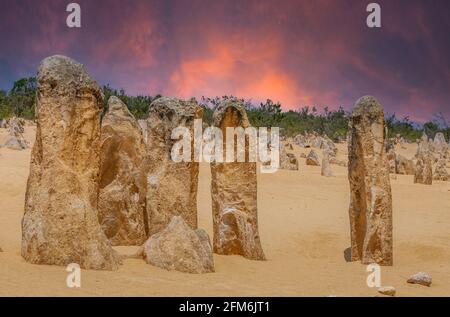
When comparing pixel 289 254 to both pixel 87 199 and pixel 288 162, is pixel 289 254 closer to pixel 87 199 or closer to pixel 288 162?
pixel 87 199

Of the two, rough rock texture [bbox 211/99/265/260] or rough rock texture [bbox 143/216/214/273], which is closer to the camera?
rough rock texture [bbox 143/216/214/273]

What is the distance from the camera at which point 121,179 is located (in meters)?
11.7

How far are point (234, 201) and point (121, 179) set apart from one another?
248cm

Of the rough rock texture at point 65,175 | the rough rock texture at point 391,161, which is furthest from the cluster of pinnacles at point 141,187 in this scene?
the rough rock texture at point 391,161

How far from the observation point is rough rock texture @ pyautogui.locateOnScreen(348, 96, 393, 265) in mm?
10344

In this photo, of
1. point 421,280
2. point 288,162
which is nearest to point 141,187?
point 421,280

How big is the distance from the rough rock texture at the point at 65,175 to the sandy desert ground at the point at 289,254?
34cm

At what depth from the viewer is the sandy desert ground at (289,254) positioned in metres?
7.09

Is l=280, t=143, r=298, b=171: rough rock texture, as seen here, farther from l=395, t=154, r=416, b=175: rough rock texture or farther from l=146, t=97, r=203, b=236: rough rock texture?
l=146, t=97, r=203, b=236: rough rock texture

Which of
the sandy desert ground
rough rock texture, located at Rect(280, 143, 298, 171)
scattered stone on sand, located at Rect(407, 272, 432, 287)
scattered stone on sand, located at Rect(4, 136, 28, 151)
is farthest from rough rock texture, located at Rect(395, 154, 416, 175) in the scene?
scattered stone on sand, located at Rect(407, 272, 432, 287)

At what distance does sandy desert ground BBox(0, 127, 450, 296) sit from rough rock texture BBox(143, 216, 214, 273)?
18cm
